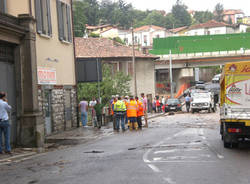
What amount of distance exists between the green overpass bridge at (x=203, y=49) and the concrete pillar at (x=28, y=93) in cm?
4586

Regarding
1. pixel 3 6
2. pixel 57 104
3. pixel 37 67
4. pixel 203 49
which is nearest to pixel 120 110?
pixel 57 104

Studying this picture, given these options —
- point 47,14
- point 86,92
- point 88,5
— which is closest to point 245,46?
point 86,92

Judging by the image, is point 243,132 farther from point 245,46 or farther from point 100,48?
point 245,46

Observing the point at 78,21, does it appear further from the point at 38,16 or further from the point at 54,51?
the point at 38,16

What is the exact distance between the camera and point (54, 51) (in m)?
22.8

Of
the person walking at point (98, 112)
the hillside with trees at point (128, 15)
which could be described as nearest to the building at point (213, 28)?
the hillside with trees at point (128, 15)

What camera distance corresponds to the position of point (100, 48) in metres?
56.4

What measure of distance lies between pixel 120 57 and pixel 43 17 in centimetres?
3412

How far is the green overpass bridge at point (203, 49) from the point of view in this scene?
59.1 metres

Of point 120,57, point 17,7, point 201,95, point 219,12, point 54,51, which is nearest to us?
point 17,7

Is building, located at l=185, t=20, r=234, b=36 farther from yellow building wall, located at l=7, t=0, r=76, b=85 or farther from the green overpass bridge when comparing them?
yellow building wall, located at l=7, t=0, r=76, b=85

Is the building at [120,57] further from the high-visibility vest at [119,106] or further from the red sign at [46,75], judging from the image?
the red sign at [46,75]

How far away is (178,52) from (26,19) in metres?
48.0

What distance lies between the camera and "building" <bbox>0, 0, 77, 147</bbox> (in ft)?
53.2
